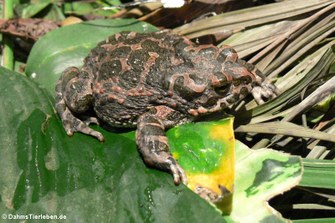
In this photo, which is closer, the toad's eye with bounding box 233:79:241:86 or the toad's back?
the toad's eye with bounding box 233:79:241:86

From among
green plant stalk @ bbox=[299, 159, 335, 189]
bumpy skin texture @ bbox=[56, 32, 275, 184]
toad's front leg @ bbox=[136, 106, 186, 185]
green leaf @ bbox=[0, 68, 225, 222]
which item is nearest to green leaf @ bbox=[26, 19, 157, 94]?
bumpy skin texture @ bbox=[56, 32, 275, 184]

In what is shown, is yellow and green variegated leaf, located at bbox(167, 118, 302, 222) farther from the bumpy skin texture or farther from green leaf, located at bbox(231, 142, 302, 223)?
the bumpy skin texture

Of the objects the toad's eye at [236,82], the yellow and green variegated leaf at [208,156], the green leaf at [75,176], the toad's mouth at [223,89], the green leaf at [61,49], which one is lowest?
the green leaf at [75,176]

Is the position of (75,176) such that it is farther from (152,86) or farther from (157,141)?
(152,86)

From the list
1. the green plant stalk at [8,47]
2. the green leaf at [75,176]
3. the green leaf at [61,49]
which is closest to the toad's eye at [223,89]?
the green leaf at [75,176]

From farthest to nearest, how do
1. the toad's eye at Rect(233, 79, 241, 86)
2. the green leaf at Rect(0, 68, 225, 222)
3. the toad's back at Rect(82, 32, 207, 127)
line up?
1. the toad's back at Rect(82, 32, 207, 127)
2. the toad's eye at Rect(233, 79, 241, 86)
3. the green leaf at Rect(0, 68, 225, 222)

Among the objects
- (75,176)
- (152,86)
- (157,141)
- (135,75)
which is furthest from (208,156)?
(75,176)

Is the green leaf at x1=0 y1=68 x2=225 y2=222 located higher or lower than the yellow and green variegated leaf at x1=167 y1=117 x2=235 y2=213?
lower

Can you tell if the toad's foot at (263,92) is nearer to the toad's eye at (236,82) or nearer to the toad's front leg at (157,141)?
the toad's eye at (236,82)
